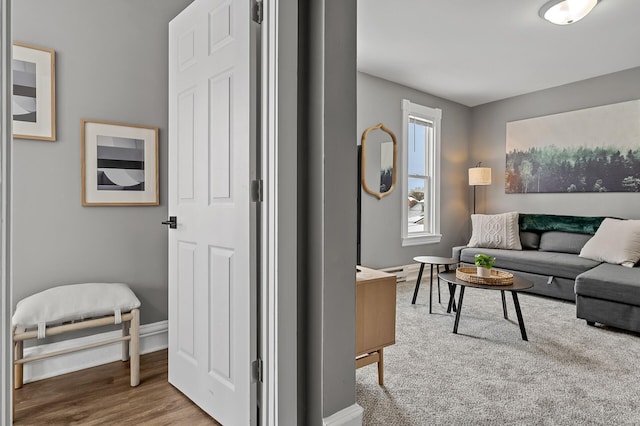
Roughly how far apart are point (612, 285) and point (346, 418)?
270 centimetres

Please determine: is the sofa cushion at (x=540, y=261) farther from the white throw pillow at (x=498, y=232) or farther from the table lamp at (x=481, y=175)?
the table lamp at (x=481, y=175)

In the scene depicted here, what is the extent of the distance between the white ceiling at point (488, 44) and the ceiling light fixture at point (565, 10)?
76mm

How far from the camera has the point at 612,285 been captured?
9.45ft

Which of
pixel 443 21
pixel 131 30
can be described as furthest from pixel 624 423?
pixel 131 30

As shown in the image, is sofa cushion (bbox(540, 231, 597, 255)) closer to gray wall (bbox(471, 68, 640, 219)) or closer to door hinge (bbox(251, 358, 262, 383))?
gray wall (bbox(471, 68, 640, 219))

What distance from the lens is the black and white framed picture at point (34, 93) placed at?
79.7 inches

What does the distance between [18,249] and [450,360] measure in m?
2.75

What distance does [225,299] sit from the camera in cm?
160

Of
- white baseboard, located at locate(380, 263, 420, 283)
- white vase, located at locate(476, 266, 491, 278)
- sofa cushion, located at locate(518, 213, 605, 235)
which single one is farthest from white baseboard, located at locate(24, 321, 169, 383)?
sofa cushion, located at locate(518, 213, 605, 235)

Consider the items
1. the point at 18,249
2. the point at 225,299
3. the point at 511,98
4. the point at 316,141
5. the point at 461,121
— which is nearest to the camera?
the point at 316,141

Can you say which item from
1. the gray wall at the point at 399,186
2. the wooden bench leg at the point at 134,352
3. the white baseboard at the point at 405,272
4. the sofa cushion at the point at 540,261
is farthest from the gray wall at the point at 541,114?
the wooden bench leg at the point at 134,352

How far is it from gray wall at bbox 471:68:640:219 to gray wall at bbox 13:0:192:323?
459cm

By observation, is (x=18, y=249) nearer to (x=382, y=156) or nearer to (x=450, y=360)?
(x=450, y=360)

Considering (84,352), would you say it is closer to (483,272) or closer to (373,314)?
(373,314)
